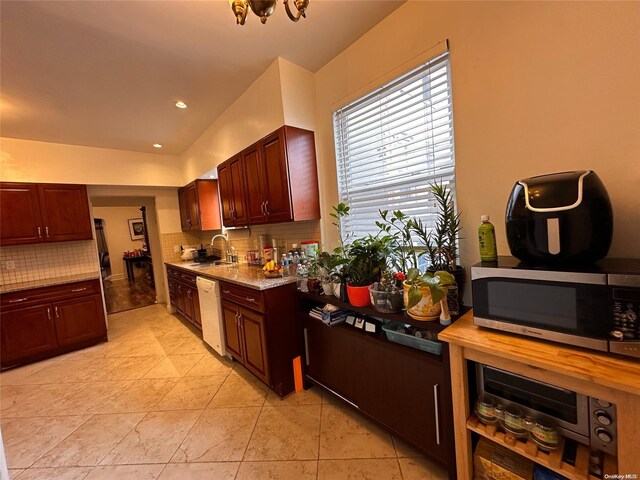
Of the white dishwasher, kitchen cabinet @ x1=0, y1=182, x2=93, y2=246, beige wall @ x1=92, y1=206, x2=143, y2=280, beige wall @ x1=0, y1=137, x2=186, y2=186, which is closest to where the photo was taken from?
the white dishwasher

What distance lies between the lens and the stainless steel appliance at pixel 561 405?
847 millimetres

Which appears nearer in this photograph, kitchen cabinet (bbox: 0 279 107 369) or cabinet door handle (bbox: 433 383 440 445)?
cabinet door handle (bbox: 433 383 440 445)

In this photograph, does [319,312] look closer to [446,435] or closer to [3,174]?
[446,435]

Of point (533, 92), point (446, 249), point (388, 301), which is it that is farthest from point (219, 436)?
point (533, 92)

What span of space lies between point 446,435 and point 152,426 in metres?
1.91

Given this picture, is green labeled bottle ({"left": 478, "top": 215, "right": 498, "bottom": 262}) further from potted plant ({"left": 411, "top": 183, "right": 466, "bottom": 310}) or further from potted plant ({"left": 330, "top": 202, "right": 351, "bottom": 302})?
potted plant ({"left": 330, "top": 202, "right": 351, "bottom": 302})

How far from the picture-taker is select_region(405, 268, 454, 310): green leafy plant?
3.45ft

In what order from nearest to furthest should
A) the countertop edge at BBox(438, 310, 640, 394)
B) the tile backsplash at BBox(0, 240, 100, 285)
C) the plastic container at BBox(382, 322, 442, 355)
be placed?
1. the countertop edge at BBox(438, 310, 640, 394)
2. the plastic container at BBox(382, 322, 442, 355)
3. the tile backsplash at BBox(0, 240, 100, 285)

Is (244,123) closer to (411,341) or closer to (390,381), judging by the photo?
(411,341)

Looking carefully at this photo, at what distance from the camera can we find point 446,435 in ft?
3.92

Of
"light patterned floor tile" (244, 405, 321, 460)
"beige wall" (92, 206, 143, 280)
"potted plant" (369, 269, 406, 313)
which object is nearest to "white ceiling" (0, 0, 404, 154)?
"potted plant" (369, 269, 406, 313)

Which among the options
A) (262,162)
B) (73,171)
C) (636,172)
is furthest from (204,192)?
(636,172)

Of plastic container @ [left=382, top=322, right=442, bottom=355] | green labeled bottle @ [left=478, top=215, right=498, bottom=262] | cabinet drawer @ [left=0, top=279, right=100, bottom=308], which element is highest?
green labeled bottle @ [left=478, top=215, right=498, bottom=262]

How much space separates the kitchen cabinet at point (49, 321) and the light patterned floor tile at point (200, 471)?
271 cm
